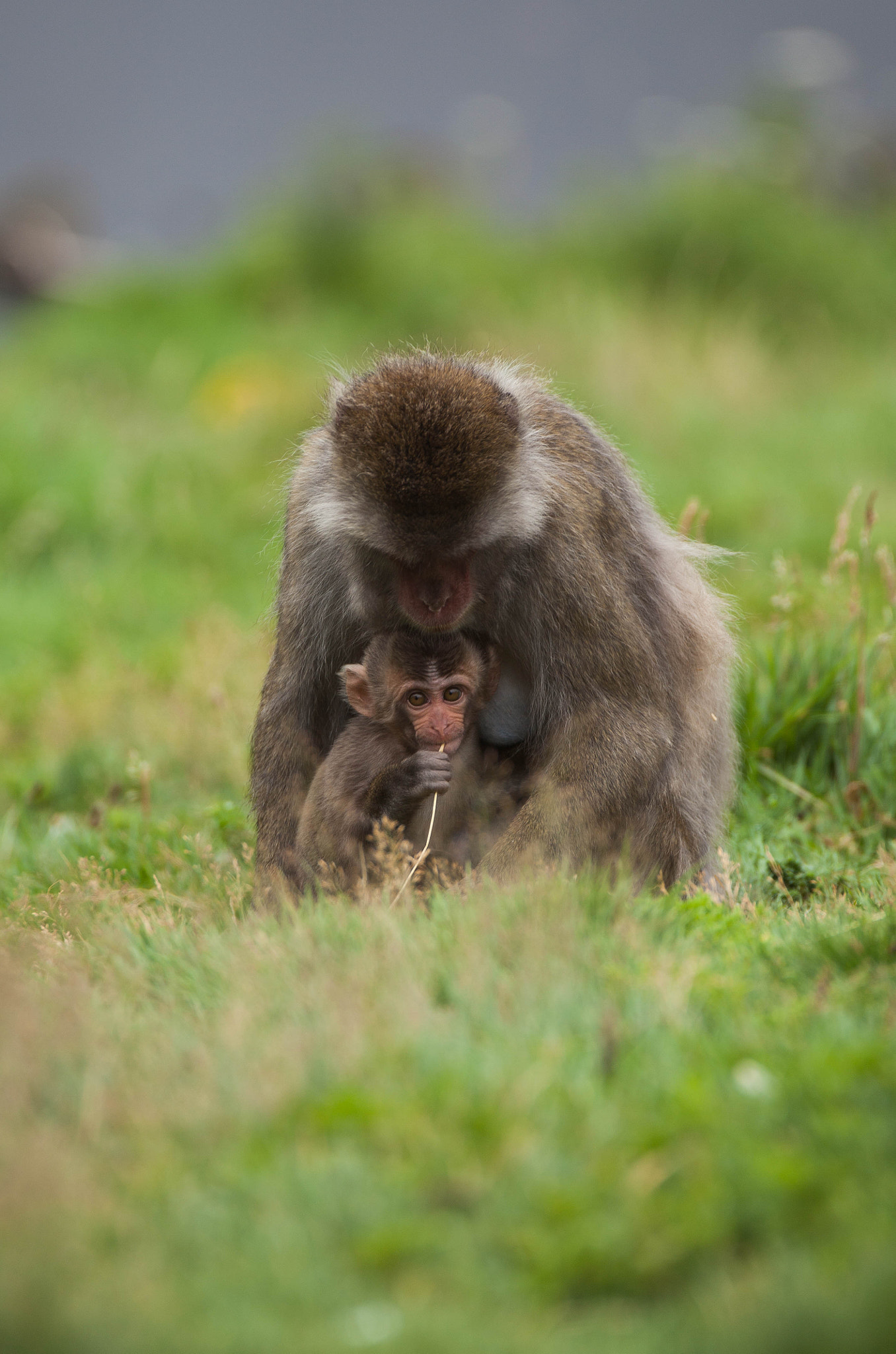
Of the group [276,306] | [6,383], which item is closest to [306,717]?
[6,383]

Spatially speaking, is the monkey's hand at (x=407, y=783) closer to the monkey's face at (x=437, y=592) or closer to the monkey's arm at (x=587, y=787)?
the monkey's arm at (x=587, y=787)

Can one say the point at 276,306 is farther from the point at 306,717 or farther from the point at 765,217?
the point at 306,717

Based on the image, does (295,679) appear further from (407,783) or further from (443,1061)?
(443,1061)

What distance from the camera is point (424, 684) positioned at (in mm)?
4230

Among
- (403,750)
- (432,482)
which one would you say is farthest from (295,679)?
(432,482)

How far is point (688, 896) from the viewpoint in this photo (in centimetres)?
413

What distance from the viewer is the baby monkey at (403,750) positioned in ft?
13.8

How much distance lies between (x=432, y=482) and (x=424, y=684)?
69 cm

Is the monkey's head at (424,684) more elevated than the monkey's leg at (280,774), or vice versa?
the monkey's head at (424,684)

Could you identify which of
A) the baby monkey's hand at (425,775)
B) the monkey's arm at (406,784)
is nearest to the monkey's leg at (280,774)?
the monkey's arm at (406,784)

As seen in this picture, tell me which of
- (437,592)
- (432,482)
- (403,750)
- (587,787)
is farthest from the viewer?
(403,750)

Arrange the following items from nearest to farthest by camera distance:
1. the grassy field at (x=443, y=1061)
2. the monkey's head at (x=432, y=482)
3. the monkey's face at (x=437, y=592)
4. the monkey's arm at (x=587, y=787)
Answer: the grassy field at (x=443, y=1061), the monkey's head at (x=432, y=482), the monkey's face at (x=437, y=592), the monkey's arm at (x=587, y=787)

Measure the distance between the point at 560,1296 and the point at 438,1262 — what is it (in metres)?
0.19

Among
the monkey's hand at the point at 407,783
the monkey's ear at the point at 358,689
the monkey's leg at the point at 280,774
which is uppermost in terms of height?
the monkey's ear at the point at 358,689
